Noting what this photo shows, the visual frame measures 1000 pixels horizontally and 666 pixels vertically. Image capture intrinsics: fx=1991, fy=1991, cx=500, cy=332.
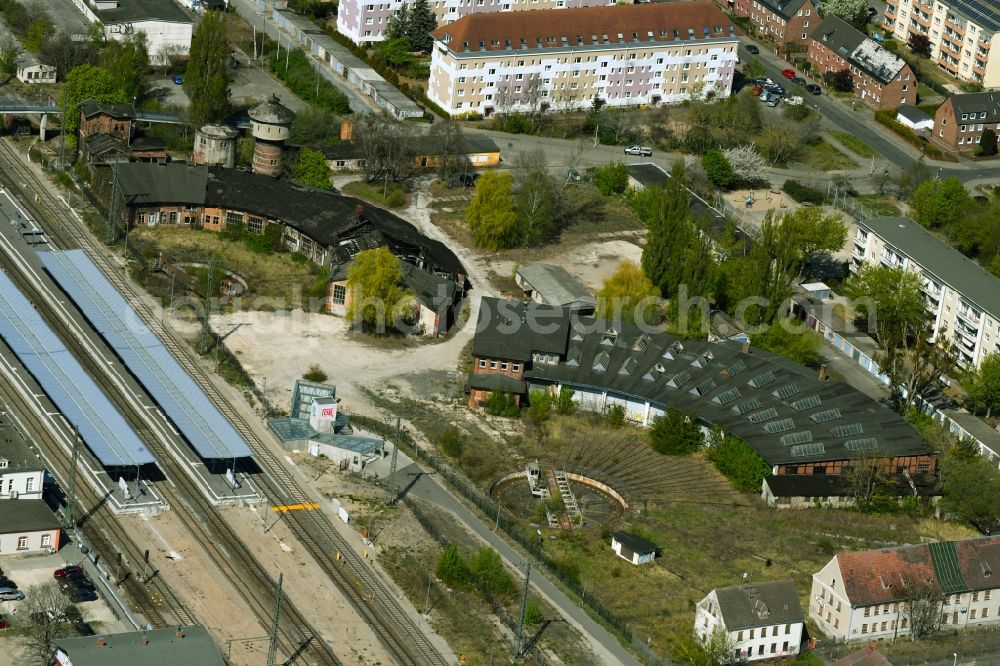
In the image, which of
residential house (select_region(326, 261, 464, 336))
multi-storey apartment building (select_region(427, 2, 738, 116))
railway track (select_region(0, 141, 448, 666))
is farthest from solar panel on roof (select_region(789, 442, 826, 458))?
multi-storey apartment building (select_region(427, 2, 738, 116))

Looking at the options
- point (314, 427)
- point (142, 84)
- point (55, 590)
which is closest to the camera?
point (55, 590)

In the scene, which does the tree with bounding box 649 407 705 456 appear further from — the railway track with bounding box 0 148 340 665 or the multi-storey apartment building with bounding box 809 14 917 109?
the multi-storey apartment building with bounding box 809 14 917 109

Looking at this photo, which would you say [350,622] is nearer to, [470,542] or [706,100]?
[470,542]

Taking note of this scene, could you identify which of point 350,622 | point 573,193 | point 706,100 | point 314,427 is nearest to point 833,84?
point 706,100

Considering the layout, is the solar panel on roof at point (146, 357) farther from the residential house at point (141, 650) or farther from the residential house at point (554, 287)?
the residential house at point (554, 287)

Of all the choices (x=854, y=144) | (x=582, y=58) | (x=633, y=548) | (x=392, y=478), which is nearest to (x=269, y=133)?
(x=582, y=58)

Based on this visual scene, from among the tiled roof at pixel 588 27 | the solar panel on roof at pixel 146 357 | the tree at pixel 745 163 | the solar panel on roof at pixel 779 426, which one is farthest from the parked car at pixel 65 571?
the tiled roof at pixel 588 27
